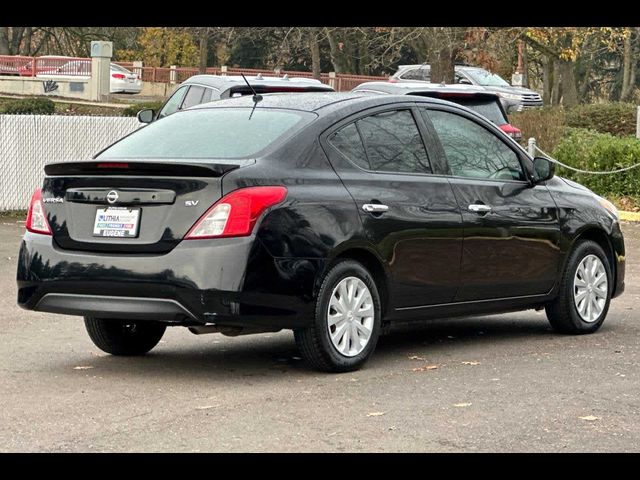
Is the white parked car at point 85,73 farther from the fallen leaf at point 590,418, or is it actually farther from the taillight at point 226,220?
the fallen leaf at point 590,418

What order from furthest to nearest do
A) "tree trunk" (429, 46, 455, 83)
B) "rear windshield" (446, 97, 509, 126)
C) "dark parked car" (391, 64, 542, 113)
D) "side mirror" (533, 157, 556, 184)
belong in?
"dark parked car" (391, 64, 542, 113), "tree trunk" (429, 46, 455, 83), "rear windshield" (446, 97, 509, 126), "side mirror" (533, 157, 556, 184)

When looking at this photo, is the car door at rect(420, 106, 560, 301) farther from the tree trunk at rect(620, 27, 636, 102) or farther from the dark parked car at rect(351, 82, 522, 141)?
the tree trunk at rect(620, 27, 636, 102)

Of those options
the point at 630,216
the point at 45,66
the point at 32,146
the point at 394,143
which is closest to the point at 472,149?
the point at 394,143

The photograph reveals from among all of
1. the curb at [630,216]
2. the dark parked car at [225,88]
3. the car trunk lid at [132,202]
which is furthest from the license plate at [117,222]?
the curb at [630,216]

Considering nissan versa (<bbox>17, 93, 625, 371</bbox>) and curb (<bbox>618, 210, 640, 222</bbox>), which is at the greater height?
nissan versa (<bbox>17, 93, 625, 371</bbox>)

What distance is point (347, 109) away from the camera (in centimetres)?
927

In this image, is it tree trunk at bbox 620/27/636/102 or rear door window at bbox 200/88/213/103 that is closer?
Answer: rear door window at bbox 200/88/213/103

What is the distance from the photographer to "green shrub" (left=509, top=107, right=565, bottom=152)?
2652 centimetres

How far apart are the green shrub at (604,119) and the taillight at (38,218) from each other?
20771 millimetres

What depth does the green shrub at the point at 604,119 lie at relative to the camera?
2877 cm

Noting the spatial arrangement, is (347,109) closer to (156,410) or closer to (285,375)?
(285,375)

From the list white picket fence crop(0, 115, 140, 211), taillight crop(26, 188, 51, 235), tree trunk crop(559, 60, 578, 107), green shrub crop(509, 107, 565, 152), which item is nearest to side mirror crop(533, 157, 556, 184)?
taillight crop(26, 188, 51, 235)

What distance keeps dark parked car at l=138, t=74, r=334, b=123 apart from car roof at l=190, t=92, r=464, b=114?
728 cm

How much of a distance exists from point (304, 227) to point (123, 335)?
1689 millimetres
